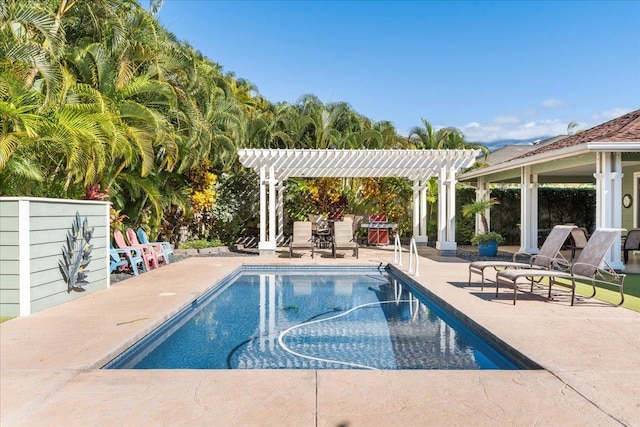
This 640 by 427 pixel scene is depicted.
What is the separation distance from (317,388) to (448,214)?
41.5ft

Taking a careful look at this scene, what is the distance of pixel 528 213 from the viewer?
1488cm

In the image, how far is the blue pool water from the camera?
4977 mm

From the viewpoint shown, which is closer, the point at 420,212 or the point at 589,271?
the point at 589,271

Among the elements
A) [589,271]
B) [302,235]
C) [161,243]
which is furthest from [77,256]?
[302,235]

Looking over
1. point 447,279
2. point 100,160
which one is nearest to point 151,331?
point 100,160

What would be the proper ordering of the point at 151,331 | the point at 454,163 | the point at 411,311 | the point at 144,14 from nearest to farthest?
the point at 151,331 < the point at 411,311 < the point at 144,14 < the point at 454,163

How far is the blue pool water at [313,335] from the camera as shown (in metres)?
4.98

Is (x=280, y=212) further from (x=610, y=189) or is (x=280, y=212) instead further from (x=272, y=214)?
(x=610, y=189)

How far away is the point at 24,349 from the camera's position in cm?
462

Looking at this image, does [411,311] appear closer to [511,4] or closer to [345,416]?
[345,416]

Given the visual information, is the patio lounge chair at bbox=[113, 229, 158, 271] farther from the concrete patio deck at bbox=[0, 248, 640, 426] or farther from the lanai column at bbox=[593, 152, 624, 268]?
the lanai column at bbox=[593, 152, 624, 268]

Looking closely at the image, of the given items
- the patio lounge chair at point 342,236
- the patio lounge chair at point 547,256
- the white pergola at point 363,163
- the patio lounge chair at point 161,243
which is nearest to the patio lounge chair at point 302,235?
the patio lounge chair at point 342,236

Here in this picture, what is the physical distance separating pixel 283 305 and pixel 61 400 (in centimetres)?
497

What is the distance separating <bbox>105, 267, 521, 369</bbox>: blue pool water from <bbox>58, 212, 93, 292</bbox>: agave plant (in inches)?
71.3
